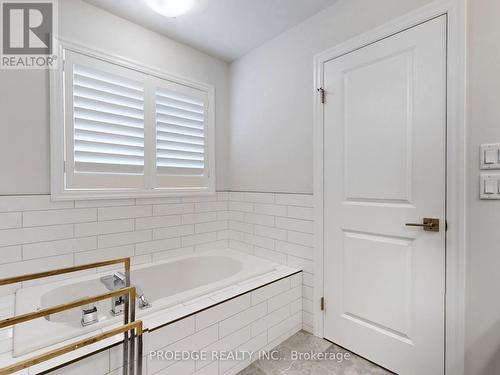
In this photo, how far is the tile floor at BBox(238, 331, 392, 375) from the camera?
61.6 inches

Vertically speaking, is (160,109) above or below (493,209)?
above

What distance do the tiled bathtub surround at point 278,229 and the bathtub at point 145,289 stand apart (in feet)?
0.43

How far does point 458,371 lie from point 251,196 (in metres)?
1.80

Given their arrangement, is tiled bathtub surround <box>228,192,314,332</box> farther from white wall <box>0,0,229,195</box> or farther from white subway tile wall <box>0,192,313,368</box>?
white wall <box>0,0,229,195</box>

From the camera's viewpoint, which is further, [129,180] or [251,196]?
[251,196]

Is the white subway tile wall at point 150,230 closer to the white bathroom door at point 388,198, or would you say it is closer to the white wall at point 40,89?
the white wall at point 40,89

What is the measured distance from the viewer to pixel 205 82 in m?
2.51

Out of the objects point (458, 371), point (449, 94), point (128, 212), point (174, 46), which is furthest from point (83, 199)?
point (458, 371)

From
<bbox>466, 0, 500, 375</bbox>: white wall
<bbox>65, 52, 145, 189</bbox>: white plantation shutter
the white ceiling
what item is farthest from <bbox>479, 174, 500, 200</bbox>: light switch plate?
<bbox>65, 52, 145, 189</bbox>: white plantation shutter

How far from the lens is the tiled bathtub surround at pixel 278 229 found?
6.51ft

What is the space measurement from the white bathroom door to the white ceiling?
0.51 metres

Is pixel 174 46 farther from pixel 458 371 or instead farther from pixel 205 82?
pixel 458 371

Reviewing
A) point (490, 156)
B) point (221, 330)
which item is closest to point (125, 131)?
point (221, 330)

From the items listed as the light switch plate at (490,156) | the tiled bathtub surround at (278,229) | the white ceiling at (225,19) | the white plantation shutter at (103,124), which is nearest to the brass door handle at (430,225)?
the light switch plate at (490,156)
